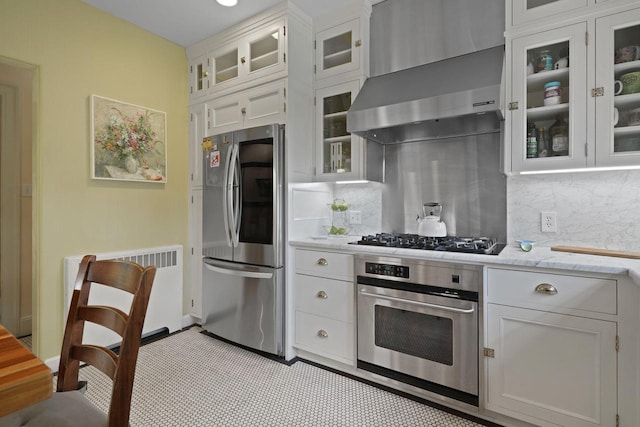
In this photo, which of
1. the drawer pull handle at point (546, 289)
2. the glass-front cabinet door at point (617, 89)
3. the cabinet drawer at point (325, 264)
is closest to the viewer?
the drawer pull handle at point (546, 289)

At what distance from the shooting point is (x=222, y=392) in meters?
2.15

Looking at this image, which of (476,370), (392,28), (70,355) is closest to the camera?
(70,355)

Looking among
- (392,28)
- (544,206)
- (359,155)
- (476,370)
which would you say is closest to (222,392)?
(476,370)

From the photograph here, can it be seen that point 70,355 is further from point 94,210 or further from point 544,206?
point 544,206

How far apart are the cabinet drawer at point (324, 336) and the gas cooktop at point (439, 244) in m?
0.62

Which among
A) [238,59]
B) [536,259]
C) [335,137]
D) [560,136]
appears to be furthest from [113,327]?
[238,59]

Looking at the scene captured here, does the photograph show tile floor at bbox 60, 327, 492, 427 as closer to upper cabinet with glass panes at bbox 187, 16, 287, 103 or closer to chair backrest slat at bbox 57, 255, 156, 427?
chair backrest slat at bbox 57, 255, 156, 427

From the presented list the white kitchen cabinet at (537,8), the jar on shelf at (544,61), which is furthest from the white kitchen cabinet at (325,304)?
the white kitchen cabinet at (537,8)

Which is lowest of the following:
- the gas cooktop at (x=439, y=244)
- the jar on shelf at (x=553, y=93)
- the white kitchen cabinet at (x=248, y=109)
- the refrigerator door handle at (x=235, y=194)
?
the gas cooktop at (x=439, y=244)

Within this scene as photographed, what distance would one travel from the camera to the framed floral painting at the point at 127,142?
2664mm

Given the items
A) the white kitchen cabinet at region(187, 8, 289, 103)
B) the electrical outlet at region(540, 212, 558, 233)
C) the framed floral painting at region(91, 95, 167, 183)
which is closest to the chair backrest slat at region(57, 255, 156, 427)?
the framed floral painting at region(91, 95, 167, 183)

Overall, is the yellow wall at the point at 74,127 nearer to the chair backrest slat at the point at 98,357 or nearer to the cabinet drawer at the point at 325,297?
the cabinet drawer at the point at 325,297

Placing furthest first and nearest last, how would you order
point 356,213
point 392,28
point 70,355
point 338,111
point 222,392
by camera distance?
point 356,213, point 338,111, point 392,28, point 222,392, point 70,355

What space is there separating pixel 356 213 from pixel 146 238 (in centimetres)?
194
